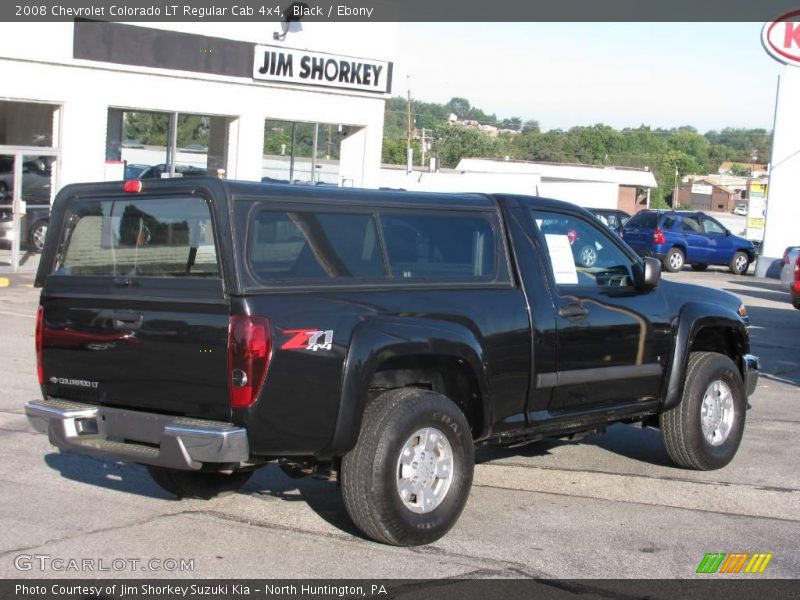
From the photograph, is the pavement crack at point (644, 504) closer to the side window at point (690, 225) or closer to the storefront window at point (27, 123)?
the storefront window at point (27, 123)

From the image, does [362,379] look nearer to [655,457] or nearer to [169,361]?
[169,361]

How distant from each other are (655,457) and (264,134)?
17564 millimetres

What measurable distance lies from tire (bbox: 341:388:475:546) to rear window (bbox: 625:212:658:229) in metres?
27.1

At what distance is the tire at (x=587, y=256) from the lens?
7598 millimetres

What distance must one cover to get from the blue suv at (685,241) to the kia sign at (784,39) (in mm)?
5235

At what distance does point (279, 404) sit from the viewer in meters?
5.66

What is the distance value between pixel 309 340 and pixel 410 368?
2.80 ft

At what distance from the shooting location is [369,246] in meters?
6.43

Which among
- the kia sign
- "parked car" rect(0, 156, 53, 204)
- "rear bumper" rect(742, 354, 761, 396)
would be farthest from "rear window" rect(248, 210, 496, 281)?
the kia sign

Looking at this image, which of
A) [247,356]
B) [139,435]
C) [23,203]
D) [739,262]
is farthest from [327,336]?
[739,262]

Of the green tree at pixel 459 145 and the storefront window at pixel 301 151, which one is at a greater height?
the green tree at pixel 459 145

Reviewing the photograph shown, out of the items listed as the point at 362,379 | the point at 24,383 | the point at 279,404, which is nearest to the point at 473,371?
the point at 362,379

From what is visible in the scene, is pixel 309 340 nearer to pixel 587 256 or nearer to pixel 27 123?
Result: pixel 587 256

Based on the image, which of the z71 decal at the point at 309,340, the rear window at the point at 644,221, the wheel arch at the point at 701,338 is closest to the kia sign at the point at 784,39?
the rear window at the point at 644,221
